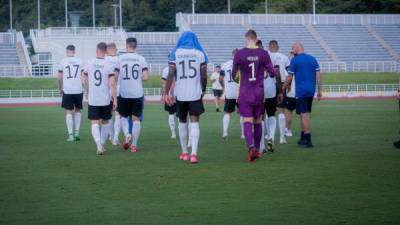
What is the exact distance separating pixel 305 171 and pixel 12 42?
59.2m

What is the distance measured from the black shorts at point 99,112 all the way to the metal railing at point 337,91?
34.5 m

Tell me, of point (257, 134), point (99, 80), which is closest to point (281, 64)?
point (257, 134)

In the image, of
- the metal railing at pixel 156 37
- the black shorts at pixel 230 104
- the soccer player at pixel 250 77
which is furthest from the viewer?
the metal railing at pixel 156 37

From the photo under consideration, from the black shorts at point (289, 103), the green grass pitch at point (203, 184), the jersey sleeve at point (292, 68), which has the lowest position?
the green grass pitch at point (203, 184)

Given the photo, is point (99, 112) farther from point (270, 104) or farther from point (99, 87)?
point (270, 104)

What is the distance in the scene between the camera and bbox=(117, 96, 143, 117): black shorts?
51.9 ft

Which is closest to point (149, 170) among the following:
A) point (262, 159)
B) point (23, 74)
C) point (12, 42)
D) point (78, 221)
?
point (262, 159)

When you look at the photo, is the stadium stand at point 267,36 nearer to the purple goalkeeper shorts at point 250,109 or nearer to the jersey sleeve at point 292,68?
the jersey sleeve at point 292,68

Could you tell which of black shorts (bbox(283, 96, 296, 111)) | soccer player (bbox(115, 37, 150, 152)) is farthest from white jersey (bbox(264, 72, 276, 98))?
black shorts (bbox(283, 96, 296, 111))

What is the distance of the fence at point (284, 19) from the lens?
7119 centimetres

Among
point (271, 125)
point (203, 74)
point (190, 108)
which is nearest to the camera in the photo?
point (203, 74)

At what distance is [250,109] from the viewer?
1383 cm

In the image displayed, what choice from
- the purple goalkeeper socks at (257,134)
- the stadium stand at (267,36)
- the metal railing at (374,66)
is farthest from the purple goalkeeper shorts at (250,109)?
A: the stadium stand at (267,36)

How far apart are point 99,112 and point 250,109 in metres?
3.21
